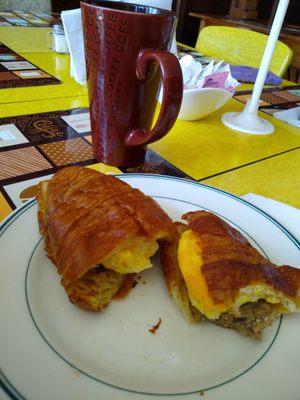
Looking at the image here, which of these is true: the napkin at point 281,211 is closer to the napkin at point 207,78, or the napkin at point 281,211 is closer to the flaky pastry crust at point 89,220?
the flaky pastry crust at point 89,220

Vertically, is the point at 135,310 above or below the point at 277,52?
below

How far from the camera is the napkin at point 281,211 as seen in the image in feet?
1.91

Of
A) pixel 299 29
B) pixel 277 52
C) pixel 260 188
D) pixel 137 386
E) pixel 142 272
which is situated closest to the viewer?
pixel 137 386

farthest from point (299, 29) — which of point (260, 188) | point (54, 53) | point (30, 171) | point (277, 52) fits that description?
point (30, 171)

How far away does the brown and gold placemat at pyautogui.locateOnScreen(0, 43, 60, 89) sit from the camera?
1.05 m

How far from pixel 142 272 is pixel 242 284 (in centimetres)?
15

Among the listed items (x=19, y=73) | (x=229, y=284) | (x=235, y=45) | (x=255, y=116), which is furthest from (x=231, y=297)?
(x=235, y=45)

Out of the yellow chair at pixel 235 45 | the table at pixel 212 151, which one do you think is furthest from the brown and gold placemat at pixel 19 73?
the yellow chair at pixel 235 45

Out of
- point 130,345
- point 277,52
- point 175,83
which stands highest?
point 175,83

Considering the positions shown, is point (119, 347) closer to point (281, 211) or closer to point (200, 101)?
Answer: point (281, 211)

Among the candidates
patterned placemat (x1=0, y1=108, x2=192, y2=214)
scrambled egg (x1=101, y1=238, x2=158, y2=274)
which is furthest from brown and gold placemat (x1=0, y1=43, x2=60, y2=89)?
scrambled egg (x1=101, y1=238, x2=158, y2=274)

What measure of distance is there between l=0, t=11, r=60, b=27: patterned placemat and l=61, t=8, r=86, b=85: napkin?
35.5 inches

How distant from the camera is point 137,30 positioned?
0.57 meters

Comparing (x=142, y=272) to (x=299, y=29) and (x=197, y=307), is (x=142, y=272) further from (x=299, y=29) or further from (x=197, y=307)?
(x=299, y=29)
